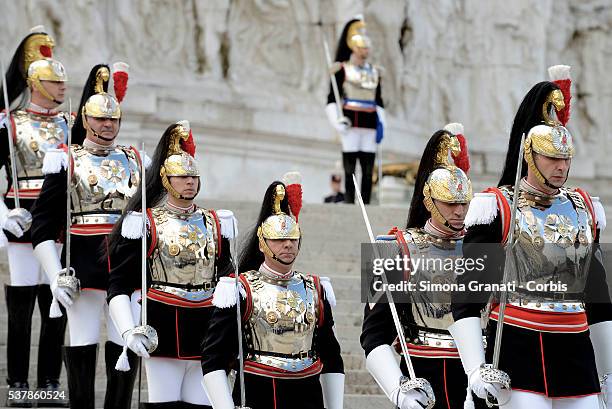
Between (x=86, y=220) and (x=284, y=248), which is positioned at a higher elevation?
(x=284, y=248)

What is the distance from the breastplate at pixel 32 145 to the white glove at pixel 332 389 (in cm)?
345

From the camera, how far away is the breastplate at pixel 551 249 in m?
6.32

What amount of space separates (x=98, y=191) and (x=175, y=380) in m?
1.49

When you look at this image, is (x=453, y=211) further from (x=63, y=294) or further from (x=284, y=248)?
(x=63, y=294)

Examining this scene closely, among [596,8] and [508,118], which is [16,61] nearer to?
[508,118]

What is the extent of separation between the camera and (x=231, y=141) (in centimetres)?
1844

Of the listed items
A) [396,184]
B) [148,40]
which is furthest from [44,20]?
[396,184]

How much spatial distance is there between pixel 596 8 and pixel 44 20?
31.4 ft

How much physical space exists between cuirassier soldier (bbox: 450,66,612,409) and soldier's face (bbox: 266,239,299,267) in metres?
0.77

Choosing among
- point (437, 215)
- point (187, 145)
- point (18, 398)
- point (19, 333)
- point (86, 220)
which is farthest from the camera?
point (19, 333)

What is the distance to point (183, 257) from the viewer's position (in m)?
7.36

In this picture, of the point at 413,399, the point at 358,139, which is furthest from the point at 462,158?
the point at 358,139

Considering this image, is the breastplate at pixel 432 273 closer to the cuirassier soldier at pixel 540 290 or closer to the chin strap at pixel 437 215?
the chin strap at pixel 437 215

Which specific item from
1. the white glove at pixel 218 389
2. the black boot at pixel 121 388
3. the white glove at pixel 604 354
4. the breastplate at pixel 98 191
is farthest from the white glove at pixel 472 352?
the breastplate at pixel 98 191
